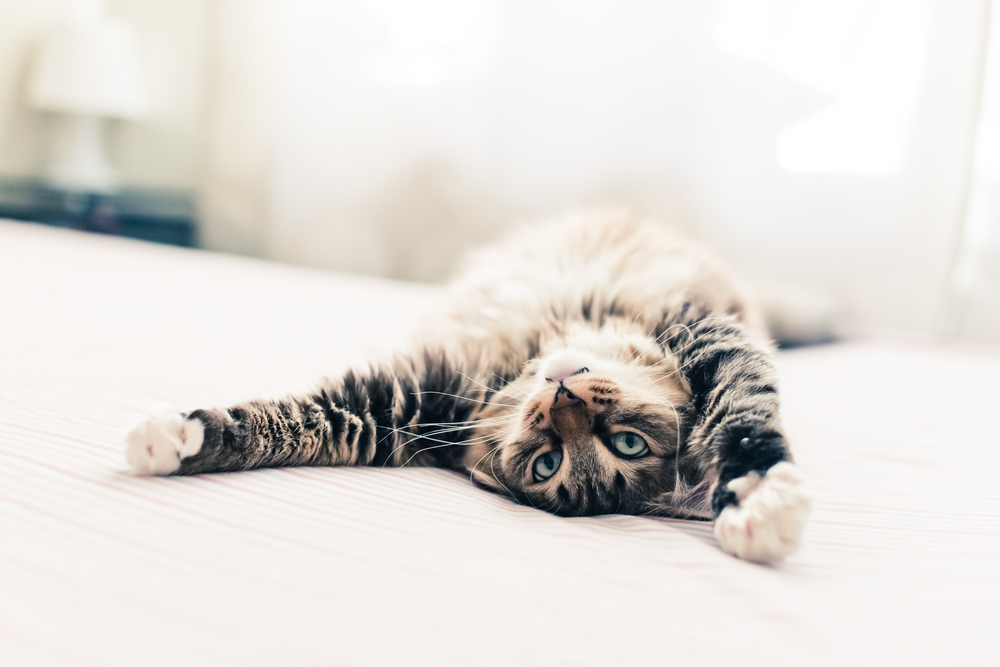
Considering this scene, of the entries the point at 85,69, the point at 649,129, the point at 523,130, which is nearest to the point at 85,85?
the point at 85,69

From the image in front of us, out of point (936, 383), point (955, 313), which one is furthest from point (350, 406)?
point (955, 313)

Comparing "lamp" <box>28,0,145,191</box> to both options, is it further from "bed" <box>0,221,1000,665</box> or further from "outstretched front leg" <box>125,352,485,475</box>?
"outstretched front leg" <box>125,352,485,475</box>

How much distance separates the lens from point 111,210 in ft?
14.3

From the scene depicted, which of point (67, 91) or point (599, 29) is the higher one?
point (599, 29)

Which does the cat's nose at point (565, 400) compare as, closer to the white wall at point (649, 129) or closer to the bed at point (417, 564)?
the bed at point (417, 564)

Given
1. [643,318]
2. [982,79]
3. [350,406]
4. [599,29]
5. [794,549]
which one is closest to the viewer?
[794,549]

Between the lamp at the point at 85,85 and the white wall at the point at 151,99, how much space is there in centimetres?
8

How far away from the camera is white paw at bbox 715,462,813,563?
72 centimetres

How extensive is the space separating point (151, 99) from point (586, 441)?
4.55m

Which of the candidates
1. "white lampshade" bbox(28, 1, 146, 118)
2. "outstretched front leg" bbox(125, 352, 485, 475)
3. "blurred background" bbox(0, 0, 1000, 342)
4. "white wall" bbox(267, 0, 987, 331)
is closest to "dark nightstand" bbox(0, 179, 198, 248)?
"blurred background" bbox(0, 0, 1000, 342)

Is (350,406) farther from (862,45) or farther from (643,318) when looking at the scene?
(862,45)

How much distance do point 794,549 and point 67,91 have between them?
4.73m

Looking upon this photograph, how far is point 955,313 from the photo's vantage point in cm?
299

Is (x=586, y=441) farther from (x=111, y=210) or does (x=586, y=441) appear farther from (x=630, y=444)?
(x=111, y=210)
